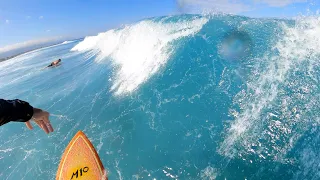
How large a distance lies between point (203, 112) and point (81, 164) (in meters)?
5.75

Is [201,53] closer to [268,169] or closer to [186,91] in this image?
[186,91]

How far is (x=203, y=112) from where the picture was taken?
10.4m

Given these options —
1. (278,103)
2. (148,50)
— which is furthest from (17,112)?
(148,50)

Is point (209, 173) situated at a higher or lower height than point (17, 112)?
lower

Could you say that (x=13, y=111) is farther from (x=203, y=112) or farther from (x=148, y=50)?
(x=148, y=50)

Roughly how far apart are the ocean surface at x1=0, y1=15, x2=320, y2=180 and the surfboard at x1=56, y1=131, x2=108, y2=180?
1.88 metres

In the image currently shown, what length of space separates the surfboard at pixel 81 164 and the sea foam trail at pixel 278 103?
4435 mm

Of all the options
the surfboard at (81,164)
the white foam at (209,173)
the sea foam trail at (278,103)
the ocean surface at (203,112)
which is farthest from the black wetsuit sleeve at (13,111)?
the sea foam trail at (278,103)

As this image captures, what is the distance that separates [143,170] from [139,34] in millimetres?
15457

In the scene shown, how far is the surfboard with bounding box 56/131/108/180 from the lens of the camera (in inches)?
260

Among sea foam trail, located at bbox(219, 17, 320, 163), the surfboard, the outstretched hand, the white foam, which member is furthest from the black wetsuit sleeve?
sea foam trail, located at bbox(219, 17, 320, 163)

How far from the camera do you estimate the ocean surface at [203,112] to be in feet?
26.5

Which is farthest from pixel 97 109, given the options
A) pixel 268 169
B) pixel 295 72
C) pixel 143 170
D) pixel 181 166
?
pixel 295 72

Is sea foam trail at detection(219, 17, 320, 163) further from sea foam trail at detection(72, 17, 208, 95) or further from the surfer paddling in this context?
the surfer paddling
